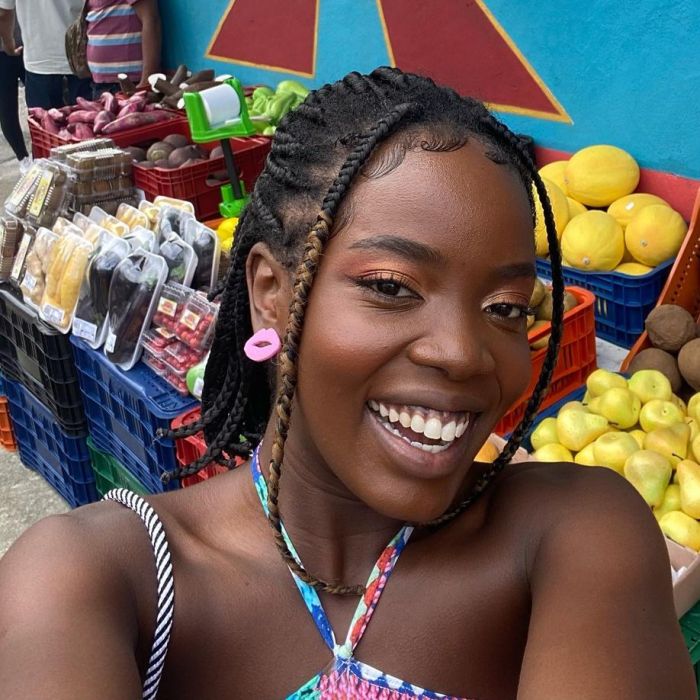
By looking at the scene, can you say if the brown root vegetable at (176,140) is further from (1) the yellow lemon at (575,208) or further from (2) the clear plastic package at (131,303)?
(1) the yellow lemon at (575,208)

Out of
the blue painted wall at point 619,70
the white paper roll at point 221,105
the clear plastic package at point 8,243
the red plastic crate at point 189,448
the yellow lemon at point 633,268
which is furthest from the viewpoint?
the white paper roll at point 221,105

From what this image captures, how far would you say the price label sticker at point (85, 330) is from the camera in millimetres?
3279

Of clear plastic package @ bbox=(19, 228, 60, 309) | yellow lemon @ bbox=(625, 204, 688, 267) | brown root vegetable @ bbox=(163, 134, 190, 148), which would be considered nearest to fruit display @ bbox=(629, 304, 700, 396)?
yellow lemon @ bbox=(625, 204, 688, 267)

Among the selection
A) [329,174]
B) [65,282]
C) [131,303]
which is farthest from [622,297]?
[329,174]

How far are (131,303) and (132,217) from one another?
86cm

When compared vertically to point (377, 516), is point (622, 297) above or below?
below

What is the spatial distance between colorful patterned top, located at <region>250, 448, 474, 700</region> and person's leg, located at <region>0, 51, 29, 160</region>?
7.59m

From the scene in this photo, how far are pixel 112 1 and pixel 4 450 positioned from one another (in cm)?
372

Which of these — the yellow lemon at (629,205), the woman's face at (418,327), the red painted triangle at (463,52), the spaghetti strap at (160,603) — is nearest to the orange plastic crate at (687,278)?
the yellow lemon at (629,205)

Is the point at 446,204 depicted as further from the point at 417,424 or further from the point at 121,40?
the point at 121,40

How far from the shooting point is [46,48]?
696 centimetres

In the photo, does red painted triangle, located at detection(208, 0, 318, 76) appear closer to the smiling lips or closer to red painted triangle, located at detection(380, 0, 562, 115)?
red painted triangle, located at detection(380, 0, 562, 115)

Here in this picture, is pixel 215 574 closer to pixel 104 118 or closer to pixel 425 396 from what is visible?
pixel 425 396

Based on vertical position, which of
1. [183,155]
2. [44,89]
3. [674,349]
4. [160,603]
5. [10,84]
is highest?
[160,603]
